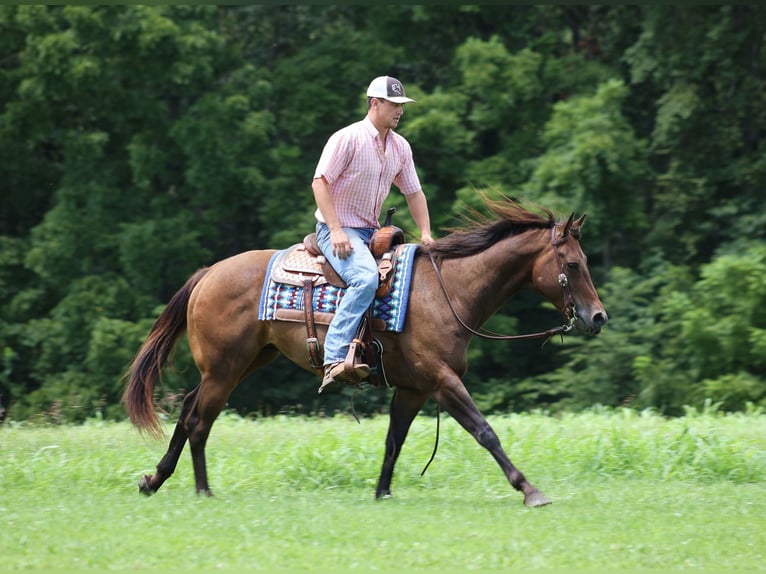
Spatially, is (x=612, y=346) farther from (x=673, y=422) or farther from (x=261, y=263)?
(x=261, y=263)

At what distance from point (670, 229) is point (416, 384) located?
1440 cm

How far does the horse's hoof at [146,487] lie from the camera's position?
7824 mm

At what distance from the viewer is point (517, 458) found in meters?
9.09

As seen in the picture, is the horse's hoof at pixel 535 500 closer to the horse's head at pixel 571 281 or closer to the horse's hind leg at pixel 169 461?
the horse's head at pixel 571 281

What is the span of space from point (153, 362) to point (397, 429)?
200 cm

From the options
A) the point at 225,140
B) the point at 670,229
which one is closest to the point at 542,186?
the point at 670,229

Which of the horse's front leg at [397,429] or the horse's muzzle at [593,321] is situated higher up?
the horse's muzzle at [593,321]

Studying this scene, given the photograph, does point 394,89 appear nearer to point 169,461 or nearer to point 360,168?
point 360,168

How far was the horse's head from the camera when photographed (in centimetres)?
720

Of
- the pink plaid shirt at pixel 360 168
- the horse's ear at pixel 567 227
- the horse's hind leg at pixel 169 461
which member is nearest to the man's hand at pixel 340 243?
the pink plaid shirt at pixel 360 168

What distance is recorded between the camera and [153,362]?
8273 millimetres

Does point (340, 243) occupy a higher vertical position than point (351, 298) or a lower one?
higher

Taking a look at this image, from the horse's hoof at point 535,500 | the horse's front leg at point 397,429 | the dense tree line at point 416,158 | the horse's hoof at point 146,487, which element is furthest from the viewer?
the dense tree line at point 416,158

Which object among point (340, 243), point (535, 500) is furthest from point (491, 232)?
point (535, 500)
